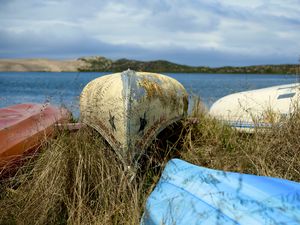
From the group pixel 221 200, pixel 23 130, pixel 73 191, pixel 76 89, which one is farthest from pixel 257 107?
pixel 76 89

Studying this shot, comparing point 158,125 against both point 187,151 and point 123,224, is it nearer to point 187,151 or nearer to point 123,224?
point 187,151

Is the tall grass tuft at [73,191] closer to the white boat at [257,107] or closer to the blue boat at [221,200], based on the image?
the blue boat at [221,200]

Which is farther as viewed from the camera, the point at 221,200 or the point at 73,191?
the point at 73,191

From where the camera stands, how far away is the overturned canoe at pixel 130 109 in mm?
5016

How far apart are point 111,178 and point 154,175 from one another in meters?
0.71

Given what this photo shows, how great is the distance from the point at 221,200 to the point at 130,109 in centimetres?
198

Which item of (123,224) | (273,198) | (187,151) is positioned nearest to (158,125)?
(187,151)

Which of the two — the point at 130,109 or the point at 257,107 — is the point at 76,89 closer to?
the point at 257,107

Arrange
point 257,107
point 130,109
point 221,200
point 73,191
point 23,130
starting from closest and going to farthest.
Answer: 1. point 221,200
2. point 73,191
3. point 130,109
4. point 23,130
5. point 257,107

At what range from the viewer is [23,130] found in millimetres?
5660

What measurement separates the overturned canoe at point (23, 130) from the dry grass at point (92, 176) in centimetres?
23

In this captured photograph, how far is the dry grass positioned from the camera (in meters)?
4.23

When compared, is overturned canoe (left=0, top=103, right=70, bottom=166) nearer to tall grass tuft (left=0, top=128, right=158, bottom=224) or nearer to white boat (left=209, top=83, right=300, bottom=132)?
tall grass tuft (left=0, top=128, right=158, bottom=224)

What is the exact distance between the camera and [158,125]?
17.9 ft
